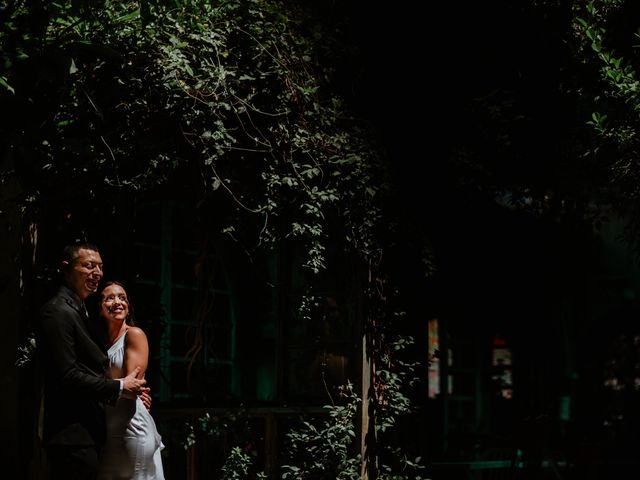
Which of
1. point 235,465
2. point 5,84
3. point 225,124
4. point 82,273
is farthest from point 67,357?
point 225,124

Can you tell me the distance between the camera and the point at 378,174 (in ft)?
25.4

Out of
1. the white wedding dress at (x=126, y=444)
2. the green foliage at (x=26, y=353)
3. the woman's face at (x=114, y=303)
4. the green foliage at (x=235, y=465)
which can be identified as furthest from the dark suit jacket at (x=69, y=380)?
the green foliage at (x=235, y=465)

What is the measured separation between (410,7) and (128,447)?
4.02 meters

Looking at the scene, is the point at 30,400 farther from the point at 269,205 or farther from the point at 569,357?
the point at 569,357

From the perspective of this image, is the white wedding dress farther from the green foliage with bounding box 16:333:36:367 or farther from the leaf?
the leaf

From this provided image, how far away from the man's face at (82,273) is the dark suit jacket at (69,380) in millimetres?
183

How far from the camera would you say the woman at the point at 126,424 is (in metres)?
6.61

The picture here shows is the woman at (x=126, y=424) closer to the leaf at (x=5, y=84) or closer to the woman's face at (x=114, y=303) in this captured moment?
the woman's face at (x=114, y=303)

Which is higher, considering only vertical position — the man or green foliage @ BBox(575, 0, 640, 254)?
green foliage @ BBox(575, 0, 640, 254)

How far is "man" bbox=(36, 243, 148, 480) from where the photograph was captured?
19.9 ft

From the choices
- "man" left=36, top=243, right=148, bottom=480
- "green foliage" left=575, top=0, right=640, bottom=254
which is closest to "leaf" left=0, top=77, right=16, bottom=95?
"man" left=36, top=243, right=148, bottom=480

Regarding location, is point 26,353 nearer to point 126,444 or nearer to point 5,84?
point 126,444

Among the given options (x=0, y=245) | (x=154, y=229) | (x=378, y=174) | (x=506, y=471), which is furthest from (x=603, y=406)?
(x=0, y=245)

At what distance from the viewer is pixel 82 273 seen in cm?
645
